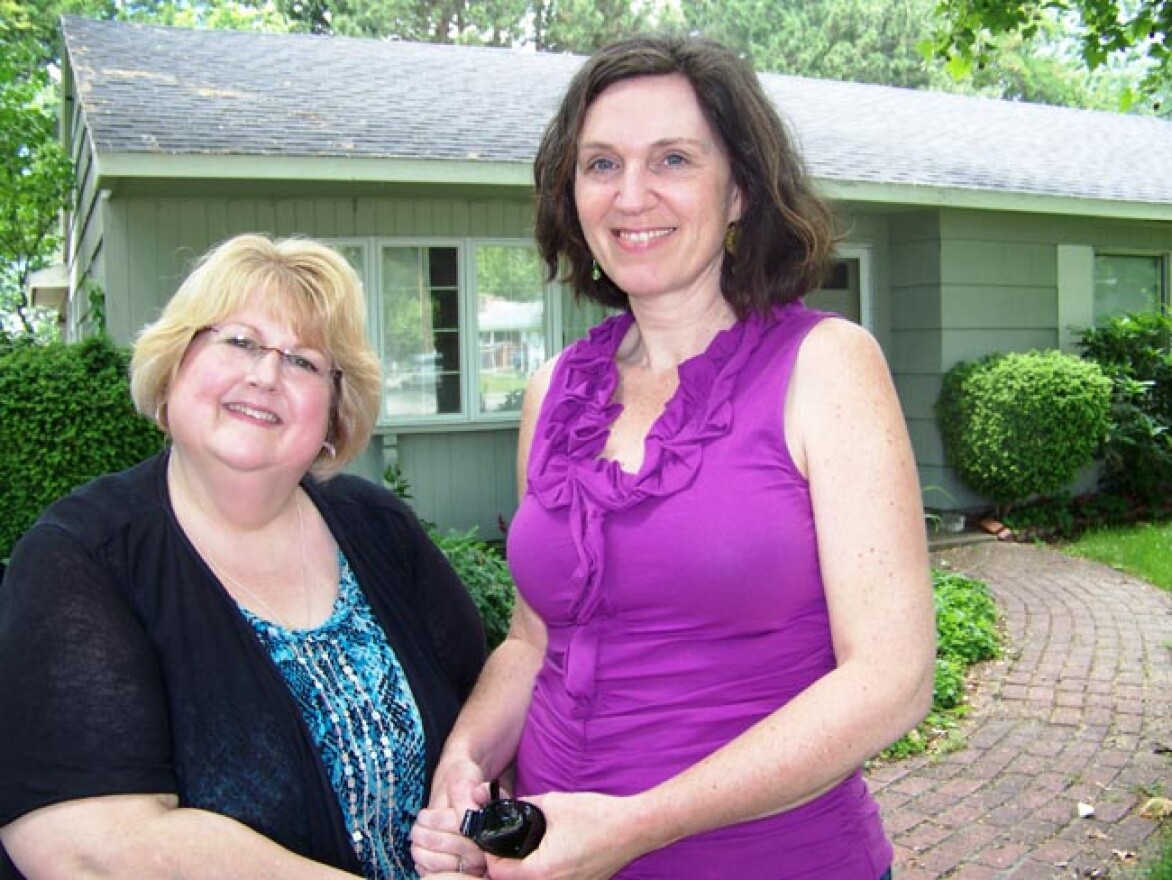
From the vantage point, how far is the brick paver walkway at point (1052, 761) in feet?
13.6

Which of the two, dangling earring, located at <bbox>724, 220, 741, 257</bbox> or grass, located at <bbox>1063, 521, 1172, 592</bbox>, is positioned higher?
dangling earring, located at <bbox>724, 220, 741, 257</bbox>

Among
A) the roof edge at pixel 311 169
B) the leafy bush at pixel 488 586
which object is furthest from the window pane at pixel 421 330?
the leafy bush at pixel 488 586

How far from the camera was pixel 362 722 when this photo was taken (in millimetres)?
2008

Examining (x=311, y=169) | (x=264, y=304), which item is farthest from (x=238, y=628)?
(x=311, y=169)

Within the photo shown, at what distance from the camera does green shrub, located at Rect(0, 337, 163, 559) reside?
641 cm

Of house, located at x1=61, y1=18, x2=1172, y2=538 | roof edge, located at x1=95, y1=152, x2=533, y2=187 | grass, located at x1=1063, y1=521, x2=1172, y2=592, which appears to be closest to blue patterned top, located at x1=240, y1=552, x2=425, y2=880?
house, located at x1=61, y1=18, x2=1172, y2=538

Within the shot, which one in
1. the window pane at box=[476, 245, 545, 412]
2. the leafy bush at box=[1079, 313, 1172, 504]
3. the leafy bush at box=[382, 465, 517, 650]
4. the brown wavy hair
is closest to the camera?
the brown wavy hair

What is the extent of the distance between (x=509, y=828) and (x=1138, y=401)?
1051cm

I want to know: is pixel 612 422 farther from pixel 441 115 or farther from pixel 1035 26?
pixel 441 115

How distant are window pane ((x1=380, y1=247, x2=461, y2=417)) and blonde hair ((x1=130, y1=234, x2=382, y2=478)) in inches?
259

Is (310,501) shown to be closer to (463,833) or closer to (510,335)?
(463,833)

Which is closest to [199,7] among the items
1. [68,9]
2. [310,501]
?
[68,9]

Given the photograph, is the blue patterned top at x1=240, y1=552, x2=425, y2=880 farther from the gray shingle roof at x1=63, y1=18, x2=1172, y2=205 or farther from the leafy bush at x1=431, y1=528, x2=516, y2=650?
the gray shingle roof at x1=63, y1=18, x2=1172, y2=205

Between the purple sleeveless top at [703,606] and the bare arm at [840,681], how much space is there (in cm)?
7
